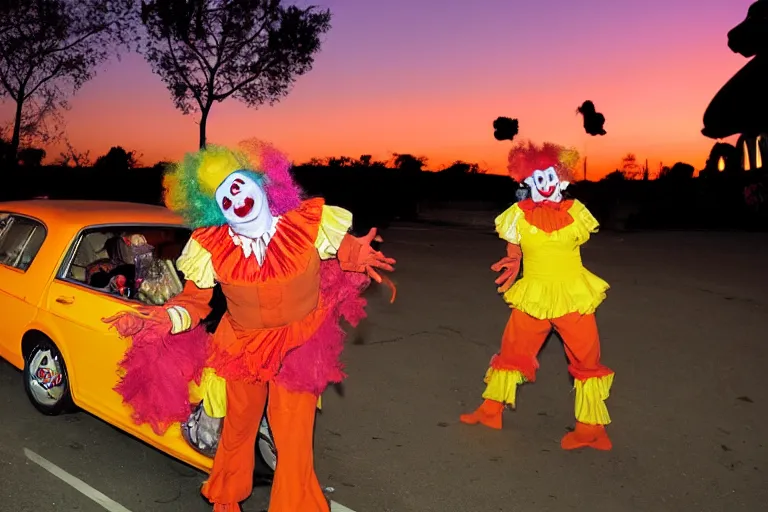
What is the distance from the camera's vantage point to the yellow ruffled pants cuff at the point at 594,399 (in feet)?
14.4

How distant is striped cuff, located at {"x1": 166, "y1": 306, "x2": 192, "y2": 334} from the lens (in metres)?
3.10

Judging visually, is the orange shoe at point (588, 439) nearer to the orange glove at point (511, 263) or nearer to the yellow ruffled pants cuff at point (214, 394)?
the orange glove at point (511, 263)

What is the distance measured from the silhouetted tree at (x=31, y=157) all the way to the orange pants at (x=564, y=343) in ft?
86.8

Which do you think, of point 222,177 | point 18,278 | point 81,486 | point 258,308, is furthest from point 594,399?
point 18,278

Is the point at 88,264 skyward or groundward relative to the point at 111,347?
skyward

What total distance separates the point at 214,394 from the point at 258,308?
53cm

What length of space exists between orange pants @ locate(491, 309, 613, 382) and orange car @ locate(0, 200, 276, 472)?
5.94 feet

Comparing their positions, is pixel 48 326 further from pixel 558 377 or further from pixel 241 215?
pixel 558 377

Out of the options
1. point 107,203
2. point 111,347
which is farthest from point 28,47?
point 111,347

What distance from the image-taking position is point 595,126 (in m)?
34.5

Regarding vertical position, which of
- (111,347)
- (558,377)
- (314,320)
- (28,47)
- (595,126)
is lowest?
(558,377)

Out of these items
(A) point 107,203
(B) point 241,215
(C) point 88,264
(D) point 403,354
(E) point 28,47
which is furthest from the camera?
(E) point 28,47

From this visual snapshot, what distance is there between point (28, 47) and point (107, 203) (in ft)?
71.8

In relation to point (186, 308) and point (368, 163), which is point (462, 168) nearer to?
point (368, 163)
